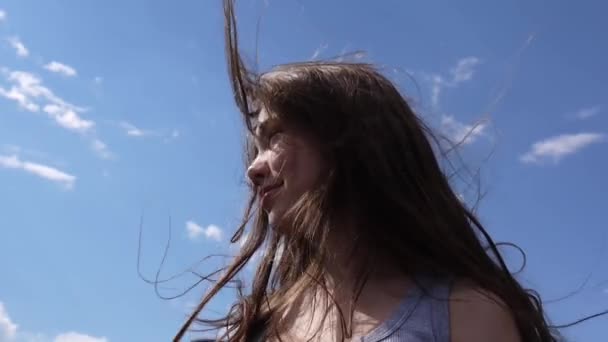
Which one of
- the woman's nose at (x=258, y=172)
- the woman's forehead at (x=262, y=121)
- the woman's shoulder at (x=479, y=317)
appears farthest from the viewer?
the woman's forehead at (x=262, y=121)

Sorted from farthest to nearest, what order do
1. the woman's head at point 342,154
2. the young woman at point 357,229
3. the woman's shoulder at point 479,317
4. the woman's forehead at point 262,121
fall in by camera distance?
the woman's forehead at point 262,121, the woman's head at point 342,154, the young woman at point 357,229, the woman's shoulder at point 479,317

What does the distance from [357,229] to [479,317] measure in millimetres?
709

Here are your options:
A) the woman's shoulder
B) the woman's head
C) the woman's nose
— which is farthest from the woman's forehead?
the woman's shoulder

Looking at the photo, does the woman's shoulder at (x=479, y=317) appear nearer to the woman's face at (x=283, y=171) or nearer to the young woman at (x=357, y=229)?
the young woman at (x=357, y=229)

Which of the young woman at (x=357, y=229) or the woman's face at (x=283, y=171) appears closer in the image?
the young woman at (x=357, y=229)

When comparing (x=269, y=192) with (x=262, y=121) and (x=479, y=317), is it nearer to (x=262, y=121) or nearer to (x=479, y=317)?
(x=262, y=121)

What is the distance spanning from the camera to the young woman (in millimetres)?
2615

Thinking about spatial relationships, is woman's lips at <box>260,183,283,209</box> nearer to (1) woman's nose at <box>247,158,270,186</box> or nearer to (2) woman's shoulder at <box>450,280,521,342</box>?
(1) woman's nose at <box>247,158,270,186</box>

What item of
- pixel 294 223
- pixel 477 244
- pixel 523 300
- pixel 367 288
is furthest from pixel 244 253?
pixel 523 300

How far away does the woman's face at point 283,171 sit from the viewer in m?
3.03

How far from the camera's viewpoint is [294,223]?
3027mm

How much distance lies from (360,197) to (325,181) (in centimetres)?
16

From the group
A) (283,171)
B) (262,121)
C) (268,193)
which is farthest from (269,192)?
(262,121)

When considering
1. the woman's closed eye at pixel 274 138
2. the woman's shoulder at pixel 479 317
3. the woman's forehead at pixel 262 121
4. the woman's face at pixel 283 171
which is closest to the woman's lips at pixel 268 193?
the woman's face at pixel 283 171
